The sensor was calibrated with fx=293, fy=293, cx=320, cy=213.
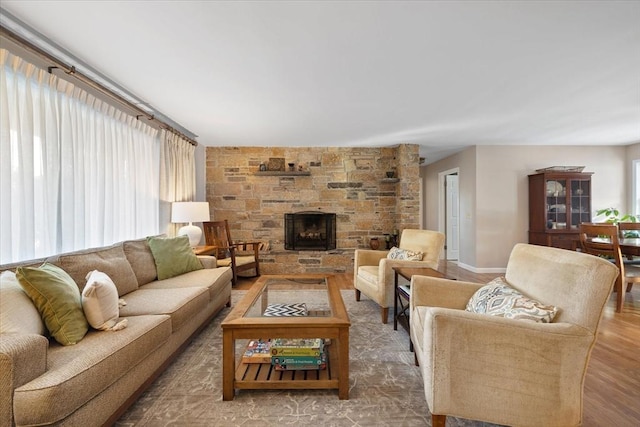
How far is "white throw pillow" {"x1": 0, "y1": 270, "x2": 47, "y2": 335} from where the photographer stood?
1380 millimetres

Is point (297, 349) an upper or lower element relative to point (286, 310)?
lower

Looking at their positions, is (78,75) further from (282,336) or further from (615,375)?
(615,375)

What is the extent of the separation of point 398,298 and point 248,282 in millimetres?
2611

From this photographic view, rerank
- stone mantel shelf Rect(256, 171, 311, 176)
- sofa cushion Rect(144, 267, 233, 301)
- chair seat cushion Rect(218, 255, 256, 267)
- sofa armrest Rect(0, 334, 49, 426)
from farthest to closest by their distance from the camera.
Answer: stone mantel shelf Rect(256, 171, 311, 176), chair seat cushion Rect(218, 255, 256, 267), sofa cushion Rect(144, 267, 233, 301), sofa armrest Rect(0, 334, 49, 426)

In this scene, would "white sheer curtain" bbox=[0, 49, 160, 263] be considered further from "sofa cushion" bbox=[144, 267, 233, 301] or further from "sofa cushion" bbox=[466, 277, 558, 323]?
"sofa cushion" bbox=[466, 277, 558, 323]

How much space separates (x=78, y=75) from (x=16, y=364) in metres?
2.31

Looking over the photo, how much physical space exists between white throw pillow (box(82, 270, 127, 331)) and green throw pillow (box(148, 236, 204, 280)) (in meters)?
1.21

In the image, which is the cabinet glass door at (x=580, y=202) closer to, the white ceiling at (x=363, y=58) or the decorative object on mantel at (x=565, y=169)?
the decorative object on mantel at (x=565, y=169)

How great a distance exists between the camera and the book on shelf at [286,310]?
2.02 metres

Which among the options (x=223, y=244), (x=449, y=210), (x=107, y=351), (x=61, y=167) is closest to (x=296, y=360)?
(x=107, y=351)

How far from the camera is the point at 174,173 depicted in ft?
13.8

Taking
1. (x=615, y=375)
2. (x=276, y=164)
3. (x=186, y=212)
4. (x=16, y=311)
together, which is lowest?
(x=615, y=375)

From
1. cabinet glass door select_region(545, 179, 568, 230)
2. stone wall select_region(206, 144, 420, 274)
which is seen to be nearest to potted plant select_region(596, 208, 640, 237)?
cabinet glass door select_region(545, 179, 568, 230)

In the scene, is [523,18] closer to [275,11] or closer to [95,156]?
[275,11]
